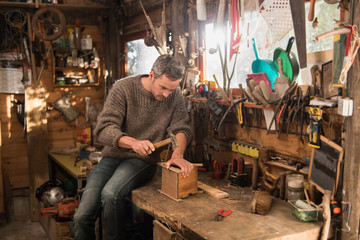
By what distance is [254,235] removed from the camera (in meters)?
2.14

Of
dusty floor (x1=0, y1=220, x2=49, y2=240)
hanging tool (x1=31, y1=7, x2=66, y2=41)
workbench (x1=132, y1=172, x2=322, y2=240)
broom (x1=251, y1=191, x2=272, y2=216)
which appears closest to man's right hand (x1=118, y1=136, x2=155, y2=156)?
→ workbench (x1=132, y1=172, x2=322, y2=240)

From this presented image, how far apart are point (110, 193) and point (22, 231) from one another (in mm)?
2952

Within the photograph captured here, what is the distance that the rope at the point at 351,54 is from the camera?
2.12 metres

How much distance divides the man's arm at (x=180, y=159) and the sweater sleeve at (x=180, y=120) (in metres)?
0.05

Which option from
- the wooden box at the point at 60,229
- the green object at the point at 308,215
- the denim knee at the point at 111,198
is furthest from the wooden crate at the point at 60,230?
the green object at the point at 308,215

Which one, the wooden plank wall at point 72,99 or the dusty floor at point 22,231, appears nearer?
the dusty floor at point 22,231

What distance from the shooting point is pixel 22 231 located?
5.22 meters

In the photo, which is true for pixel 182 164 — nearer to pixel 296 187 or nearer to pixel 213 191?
pixel 213 191

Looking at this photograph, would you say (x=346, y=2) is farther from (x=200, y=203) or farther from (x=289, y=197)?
(x=200, y=203)

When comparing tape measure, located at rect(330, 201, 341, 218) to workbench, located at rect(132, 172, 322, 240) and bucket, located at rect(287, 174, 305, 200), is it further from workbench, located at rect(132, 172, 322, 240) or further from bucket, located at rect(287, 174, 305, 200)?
bucket, located at rect(287, 174, 305, 200)

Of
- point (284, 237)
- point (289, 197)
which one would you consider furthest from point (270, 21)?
point (284, 237)

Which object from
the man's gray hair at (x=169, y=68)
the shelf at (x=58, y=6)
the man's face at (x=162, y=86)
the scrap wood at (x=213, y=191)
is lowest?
the scrap wood at (x=213, y=191)

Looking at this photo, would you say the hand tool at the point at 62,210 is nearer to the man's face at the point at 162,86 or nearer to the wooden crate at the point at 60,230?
the wooden crate at the point at 60,230

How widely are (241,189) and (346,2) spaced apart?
1498 millimetres
